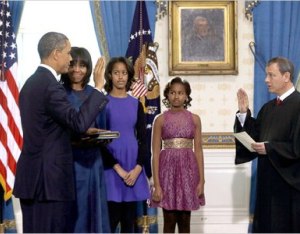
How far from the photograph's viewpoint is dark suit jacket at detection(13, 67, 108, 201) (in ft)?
8.94

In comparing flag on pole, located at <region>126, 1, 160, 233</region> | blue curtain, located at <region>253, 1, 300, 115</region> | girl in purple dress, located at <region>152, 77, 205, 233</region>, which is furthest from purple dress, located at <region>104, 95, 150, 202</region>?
blue curtain, located at <region>253, 1, 300, 115</region>

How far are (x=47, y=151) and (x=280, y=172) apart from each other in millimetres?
1919

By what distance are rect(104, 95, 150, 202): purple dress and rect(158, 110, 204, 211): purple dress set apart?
45cm

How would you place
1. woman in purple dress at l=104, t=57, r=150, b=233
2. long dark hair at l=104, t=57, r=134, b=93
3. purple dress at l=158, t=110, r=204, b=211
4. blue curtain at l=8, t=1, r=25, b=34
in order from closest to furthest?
woman in purple dress at l=104, t=57, r=150, b=233
long dark hair at l=104, t=57, r=134, b=93
purple dress at l=158, t=110, r=204, b=211
blue curtain at l=8, t=1, r=25, b=34

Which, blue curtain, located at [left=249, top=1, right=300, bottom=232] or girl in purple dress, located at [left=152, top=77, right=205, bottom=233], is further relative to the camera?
blue curtain, located at [left=249, top=1, right=300, bottom=232]

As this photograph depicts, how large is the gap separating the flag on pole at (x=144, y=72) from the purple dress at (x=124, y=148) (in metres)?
1.36

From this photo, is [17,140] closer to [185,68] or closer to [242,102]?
[185,68]

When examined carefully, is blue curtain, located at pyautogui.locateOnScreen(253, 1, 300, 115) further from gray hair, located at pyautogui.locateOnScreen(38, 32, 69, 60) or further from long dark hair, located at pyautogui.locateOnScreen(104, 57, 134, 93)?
gray hair, located at pyautogui.locateOnScreen(38, 32, 69, 60)

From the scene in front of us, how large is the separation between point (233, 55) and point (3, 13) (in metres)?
2.66

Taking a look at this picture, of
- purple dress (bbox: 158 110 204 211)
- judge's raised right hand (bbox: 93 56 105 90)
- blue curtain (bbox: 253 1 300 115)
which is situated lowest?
purple dress (bbox: 158 110 204 211)

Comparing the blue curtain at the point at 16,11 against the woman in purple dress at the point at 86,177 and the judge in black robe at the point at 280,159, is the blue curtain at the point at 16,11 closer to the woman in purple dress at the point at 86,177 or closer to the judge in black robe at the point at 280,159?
the woman in purple dress at the point at 86,177

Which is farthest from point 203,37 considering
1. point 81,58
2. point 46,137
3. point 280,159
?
point 46,137

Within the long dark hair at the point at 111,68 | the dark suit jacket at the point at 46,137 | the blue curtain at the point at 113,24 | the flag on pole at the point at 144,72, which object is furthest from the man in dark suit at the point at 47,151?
the blue curtain at the point at 113,24

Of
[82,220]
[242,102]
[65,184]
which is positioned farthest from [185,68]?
[65,184]
